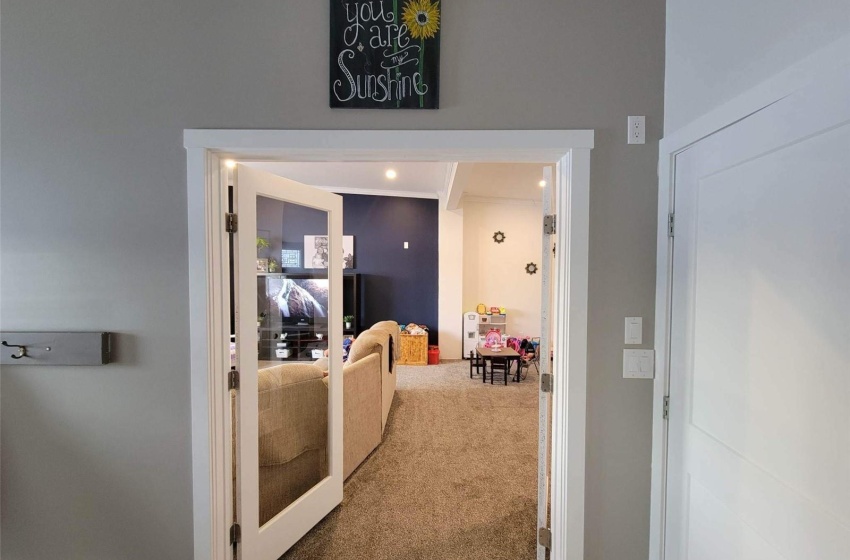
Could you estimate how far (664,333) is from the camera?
52.4 inches

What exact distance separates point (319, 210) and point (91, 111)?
1.01m

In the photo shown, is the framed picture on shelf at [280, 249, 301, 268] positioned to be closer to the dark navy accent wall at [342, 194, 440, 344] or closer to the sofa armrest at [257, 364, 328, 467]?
the sofa armrest at [257, 364, 328, 467]

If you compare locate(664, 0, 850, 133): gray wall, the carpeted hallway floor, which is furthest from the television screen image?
locate(664, 0, 850, 133): gray wall

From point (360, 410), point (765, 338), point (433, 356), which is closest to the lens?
point (765, 338)

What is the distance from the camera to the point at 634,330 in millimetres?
1375

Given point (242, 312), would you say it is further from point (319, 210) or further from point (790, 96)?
point (790, 96)

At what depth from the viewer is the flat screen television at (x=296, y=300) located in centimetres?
175

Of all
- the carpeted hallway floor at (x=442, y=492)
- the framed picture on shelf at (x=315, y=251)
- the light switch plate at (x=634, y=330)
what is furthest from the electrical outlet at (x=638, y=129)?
the carpeted hallway floor at (x=442, y=492)

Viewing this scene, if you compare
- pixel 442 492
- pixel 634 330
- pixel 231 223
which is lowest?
pixel 442 492

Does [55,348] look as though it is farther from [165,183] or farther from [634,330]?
[634,330]

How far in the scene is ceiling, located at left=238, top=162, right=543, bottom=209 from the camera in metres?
4.36

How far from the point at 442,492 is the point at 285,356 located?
1.42 m

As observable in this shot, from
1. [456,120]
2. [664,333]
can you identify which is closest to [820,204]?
[664,333]

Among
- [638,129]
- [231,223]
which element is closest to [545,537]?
[638,129]
